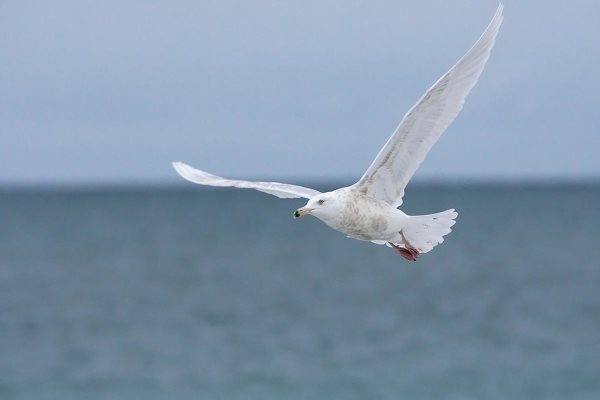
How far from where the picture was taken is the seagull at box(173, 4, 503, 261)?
450 inches

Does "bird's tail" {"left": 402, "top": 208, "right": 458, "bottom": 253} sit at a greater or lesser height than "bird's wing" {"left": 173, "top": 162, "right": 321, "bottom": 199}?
lesser

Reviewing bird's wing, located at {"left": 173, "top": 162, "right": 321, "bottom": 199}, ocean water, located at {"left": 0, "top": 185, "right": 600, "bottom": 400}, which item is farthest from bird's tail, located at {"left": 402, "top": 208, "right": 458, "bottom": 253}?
ocean water, located at {"left": 0, "top": 185, "right": 600, "bottom": 400}

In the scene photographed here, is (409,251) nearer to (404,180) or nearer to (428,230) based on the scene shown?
(428,230)

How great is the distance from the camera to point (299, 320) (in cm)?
3784

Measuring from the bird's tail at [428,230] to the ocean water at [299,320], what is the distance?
596 inches

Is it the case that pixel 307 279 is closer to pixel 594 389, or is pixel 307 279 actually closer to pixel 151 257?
pixel 151 257

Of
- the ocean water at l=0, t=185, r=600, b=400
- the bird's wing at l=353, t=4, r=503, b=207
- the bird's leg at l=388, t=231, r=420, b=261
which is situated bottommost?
the ocean water at l=0, t=185, r=600, b=400

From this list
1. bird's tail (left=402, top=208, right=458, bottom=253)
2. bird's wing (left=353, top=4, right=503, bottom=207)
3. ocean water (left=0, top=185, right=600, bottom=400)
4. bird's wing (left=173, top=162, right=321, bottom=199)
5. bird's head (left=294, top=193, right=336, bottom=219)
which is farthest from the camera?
ocean water (left=0, top=185, right=600, bottom=400)

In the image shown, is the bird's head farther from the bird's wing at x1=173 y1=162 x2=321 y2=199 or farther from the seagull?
the bird's wing at x1=173 y1=162 x2=321 y2=199

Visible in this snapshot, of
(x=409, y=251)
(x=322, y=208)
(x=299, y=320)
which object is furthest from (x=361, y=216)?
(x=299, y=320)

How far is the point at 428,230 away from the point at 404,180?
69cm

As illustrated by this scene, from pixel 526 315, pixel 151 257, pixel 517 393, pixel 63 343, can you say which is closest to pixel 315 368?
pixel 517 393

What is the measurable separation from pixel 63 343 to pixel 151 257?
1231 inches

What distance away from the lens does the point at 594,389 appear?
27.8 metres
